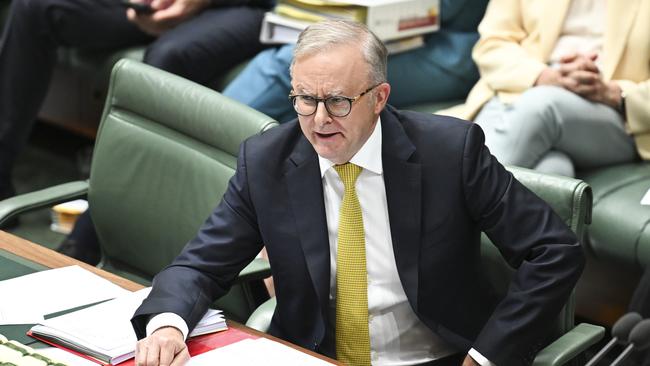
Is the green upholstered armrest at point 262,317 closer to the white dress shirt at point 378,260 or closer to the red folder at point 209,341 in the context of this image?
the white dress shirt at point 378,260

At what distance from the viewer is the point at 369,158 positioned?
7.35 ft

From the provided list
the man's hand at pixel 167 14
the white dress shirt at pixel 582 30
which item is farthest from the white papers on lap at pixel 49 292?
the man's hand at pixel 167 14

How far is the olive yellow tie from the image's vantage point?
2.23 metres

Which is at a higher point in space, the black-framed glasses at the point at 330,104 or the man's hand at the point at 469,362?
the black-framed glasses at the point at 330,104

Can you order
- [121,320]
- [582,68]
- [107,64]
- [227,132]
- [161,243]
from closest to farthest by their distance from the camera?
[121,320] → [227,132] → [161,243] → [582,68] → [107,64]

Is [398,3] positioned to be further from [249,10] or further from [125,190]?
[125,190]

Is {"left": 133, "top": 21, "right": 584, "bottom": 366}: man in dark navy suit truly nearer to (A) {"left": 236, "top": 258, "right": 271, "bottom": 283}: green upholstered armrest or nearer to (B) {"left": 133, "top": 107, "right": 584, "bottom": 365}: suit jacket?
(B) {"left": 133, "top": 107, "right": 584, "bottom": 365}: suit jacket

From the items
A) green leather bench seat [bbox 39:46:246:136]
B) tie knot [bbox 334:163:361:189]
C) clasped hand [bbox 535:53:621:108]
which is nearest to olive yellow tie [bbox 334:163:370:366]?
tie knot [bbox 334:163:361:189]

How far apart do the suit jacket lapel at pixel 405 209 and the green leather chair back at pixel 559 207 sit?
20 centimetres

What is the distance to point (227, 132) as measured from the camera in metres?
2.58

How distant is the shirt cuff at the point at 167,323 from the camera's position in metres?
2.02

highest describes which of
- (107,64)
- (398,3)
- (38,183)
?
(398,3)

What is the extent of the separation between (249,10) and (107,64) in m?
0.70

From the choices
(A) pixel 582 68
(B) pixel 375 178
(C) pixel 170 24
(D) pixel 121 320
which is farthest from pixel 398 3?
(D) pixel 121 320
